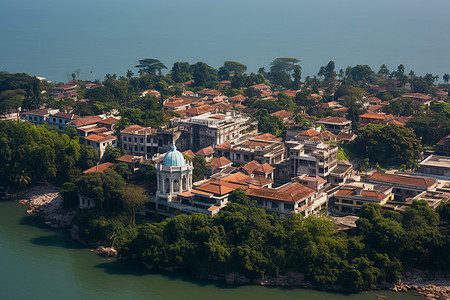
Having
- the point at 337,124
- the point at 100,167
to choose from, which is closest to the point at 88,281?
the point at 100,167

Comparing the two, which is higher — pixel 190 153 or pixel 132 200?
pixel 190 153

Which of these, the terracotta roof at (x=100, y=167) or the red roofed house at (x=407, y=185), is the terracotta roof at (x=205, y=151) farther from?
the red roofed house at (x=407, y=185)

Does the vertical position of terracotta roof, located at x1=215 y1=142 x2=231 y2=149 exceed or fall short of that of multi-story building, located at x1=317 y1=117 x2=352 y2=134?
it falls short

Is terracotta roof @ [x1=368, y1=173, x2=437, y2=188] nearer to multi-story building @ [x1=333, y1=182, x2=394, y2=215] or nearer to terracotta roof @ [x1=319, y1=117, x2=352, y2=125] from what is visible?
multi-story building @ [x1=333, y1=182, x2=394, y2=215]

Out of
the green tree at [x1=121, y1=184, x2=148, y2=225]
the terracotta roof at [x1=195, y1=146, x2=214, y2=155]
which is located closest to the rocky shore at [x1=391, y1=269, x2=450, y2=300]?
the green tree at [x1=121, y1=184, x2=148, y2=225]

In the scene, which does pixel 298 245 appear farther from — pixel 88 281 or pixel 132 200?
pixel 88 281

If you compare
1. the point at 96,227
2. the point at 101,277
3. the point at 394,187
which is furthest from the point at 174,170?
the point at 394,187
